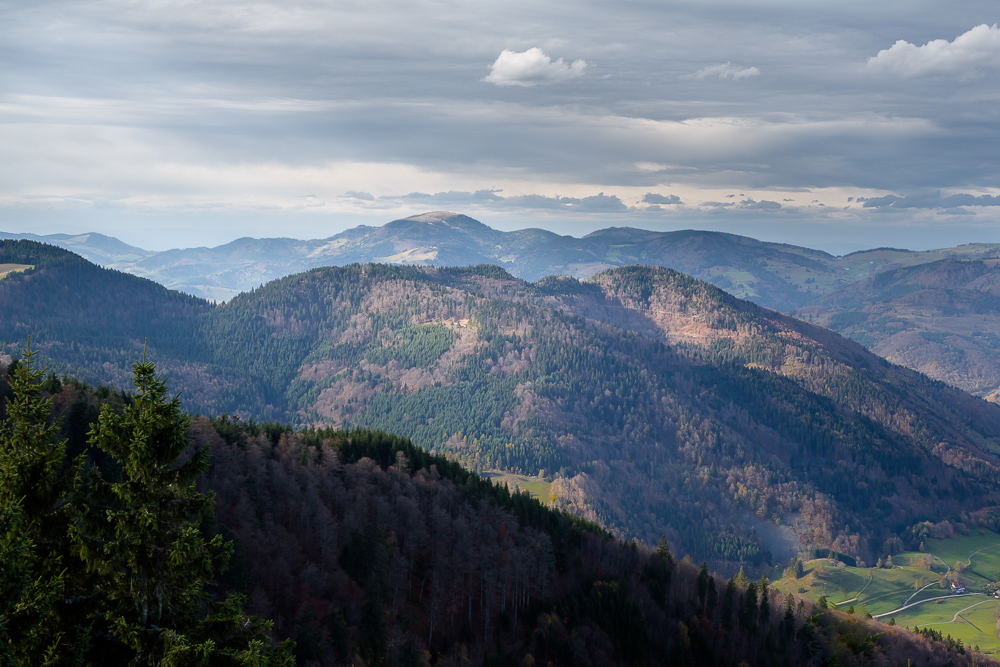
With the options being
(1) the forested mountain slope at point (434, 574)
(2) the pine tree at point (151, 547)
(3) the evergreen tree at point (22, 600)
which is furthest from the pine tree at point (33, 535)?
(1) the forested mountain slope at point (434, 574)

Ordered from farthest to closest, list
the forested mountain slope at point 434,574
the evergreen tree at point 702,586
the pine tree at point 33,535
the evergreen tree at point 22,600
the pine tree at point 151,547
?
the evergreen tree at point 702,586 → the forested mountain slope at point 434,574 → the pine tree at point 151,547 → the pine tree at point 33,535 → the evergreen tree at point 22,600

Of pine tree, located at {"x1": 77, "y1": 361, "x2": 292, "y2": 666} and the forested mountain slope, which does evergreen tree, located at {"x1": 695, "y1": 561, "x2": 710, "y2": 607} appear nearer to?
the forested mountain slope

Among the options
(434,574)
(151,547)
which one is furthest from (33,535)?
(434,574)

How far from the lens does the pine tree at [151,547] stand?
2172cm

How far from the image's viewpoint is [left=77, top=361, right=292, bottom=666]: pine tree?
21.7 meters

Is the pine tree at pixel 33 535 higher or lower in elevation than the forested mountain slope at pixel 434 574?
higher

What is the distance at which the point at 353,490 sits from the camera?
12344 centimetres

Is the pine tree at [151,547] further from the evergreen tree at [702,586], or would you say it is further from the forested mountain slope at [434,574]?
the evergreen tree at [702,586]

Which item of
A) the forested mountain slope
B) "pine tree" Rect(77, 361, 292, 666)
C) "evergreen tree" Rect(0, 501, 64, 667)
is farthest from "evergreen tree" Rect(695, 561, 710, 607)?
"evergreen tree" Rect(0, 501, 64, 667)

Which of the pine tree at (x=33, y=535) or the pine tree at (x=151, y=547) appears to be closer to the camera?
the pine tree at (x=33, y=535)

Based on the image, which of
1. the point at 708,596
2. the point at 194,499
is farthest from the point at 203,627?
the point at 708,596

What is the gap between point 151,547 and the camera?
→ 22.1 metres

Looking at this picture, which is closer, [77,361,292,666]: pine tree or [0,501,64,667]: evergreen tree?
[0,501,64,667]: evergreen tree

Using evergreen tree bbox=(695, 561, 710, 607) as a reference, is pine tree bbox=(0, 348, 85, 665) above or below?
above
